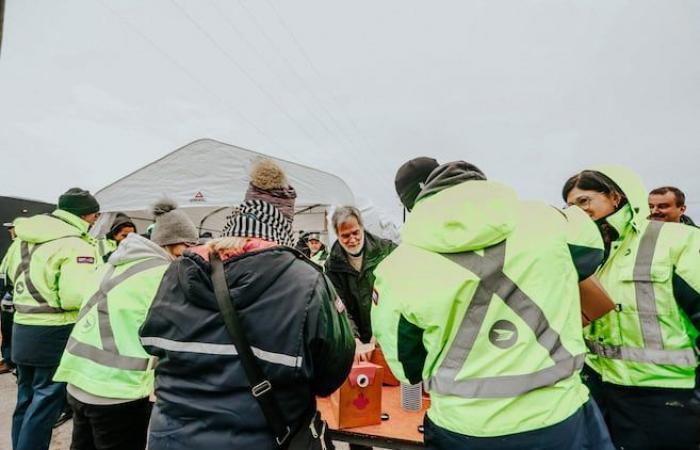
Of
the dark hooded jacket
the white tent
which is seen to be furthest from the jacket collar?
the white tent

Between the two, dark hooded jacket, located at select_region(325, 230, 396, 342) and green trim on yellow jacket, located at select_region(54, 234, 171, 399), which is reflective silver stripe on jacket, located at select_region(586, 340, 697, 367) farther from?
green trim on yellow jacket, located at select_region(54, 234, 171, 399)

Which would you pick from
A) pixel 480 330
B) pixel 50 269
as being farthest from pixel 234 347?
pixel 50 269

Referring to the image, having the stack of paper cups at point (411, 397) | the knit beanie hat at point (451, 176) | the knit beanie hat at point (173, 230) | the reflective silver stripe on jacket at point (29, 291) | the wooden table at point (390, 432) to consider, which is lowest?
the wooden table at point (390, 432)

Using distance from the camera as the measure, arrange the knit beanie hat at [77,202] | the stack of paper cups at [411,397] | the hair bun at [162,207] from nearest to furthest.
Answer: the stack of paper cups at [411,397] < the hair bun at [162,207] < the knit beanie hat at [77,202]

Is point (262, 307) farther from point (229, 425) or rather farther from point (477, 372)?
point (477, 372)

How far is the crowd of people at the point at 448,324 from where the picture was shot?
3.72 feet

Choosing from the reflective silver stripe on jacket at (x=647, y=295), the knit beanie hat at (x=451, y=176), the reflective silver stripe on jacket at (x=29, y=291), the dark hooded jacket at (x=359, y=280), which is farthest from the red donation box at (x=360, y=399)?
the reflective silver stripe on jacket at (x=29, y=291)

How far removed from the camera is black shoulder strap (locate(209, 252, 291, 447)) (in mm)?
1224

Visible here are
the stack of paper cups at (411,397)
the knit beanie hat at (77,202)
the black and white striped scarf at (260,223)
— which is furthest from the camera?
the knit beanie hat at (77,202)

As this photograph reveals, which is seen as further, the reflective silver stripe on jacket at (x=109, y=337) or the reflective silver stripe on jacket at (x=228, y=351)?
the reflective silver stripe on jacket at (x=109, y=337)

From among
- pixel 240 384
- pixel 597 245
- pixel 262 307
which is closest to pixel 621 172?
pixel 597 245

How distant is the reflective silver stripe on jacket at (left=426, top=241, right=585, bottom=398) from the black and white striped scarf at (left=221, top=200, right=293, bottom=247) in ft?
2.32

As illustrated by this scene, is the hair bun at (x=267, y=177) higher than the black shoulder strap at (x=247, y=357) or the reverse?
higher

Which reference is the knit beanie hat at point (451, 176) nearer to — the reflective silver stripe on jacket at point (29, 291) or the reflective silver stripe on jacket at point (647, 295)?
the reflective silver stripe on jacket at point (647, 295)
